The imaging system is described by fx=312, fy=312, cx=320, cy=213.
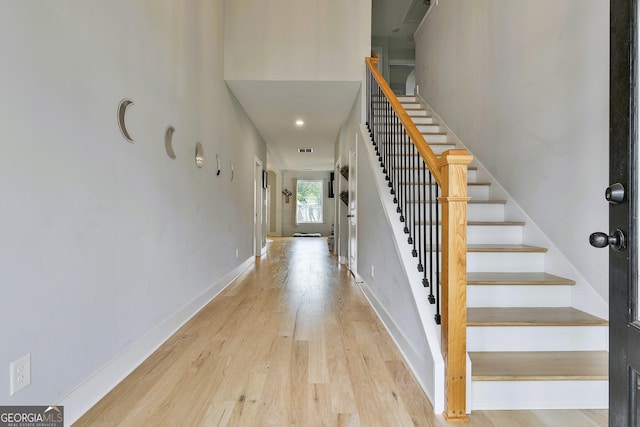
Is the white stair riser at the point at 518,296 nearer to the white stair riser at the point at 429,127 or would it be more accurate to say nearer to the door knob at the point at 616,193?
the door knob at the point at 616,193

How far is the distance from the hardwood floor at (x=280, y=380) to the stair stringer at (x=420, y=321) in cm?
7

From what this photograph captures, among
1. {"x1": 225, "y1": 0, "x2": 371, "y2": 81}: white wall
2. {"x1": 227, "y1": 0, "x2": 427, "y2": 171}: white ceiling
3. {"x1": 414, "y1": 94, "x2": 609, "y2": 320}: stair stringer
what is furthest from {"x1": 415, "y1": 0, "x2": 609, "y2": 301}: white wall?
{"x1": 227, "y1": 0, "x2": 427, "y2": 171}: white ceiling

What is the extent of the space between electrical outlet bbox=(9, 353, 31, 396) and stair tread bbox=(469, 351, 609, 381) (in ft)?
6.23

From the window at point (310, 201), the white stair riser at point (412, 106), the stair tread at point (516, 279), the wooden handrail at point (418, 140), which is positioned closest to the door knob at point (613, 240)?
the wooden handrail at point (418, 140)

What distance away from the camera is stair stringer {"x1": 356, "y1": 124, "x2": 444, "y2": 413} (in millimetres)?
1525

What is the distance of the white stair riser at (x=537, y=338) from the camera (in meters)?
1.72

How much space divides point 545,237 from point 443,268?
1.29 metres

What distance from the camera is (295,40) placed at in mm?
3760

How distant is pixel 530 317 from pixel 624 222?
1.18 metres

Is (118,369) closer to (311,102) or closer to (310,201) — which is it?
(311,102)

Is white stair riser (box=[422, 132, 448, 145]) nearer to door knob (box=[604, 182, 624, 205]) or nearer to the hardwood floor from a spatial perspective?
the hardwood floor

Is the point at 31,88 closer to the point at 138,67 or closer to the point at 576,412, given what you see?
the point at 138,67

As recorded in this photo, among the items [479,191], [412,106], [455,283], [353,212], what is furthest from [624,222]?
[412,106]

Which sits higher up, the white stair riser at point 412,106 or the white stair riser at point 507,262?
the white stair riser at point 412,106
